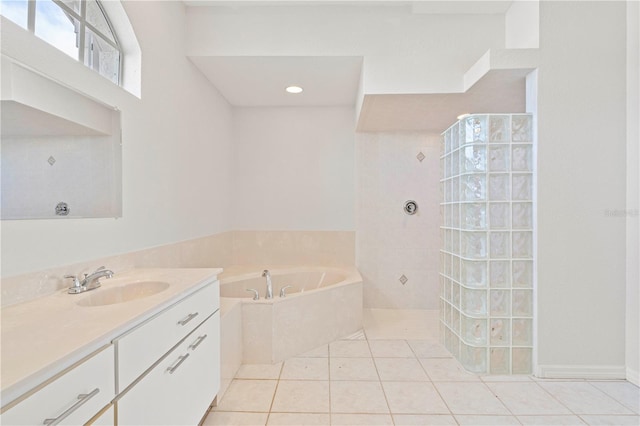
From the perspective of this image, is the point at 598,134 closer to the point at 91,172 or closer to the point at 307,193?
the point at 307,193

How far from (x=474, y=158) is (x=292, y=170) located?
86.4 inches

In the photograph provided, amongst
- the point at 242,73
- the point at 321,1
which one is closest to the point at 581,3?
the point at 321,1

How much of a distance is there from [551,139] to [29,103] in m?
2.86

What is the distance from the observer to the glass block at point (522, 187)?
7.35 ft

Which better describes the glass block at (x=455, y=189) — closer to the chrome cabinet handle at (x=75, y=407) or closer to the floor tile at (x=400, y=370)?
the floor tile at (x=400, y=370)

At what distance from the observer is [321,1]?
2551mm

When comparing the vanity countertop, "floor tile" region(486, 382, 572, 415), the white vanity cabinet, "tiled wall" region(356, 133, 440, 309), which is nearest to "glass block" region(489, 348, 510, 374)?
"floor tile" region(486, 382, 572, 415)

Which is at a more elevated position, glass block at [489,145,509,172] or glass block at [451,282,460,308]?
→ glass block at [489,145,509,172]

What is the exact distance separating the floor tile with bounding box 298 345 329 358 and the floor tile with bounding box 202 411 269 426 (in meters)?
0.77

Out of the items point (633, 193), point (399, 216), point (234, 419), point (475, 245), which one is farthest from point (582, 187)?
point (234, 419)

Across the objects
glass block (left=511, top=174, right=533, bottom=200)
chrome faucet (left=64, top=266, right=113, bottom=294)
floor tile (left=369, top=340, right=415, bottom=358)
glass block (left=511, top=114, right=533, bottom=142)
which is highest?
glass block (left=511, top=114, right=533, bottom=142)

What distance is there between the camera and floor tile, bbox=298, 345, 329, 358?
100 inches

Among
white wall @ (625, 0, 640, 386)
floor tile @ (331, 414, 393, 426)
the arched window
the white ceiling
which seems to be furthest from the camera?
the white ceiling

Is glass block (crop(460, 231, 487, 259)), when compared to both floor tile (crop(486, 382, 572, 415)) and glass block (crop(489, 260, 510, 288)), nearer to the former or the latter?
glass block (crop(489, 260, 510, 288))
